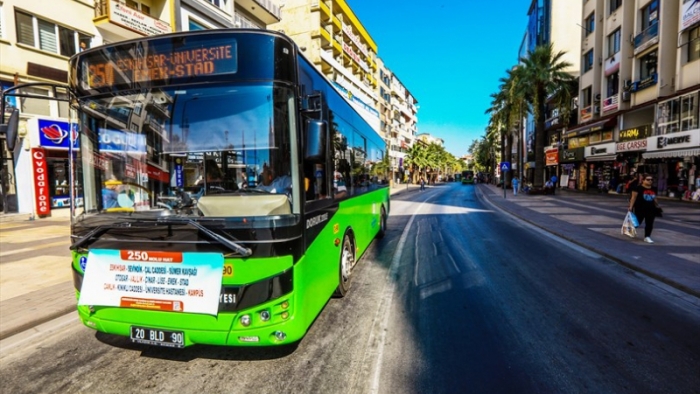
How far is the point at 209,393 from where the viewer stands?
118 inches

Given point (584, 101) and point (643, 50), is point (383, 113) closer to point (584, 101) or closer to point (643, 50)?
point (584, 101)

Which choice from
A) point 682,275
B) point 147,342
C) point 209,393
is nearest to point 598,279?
point 682,275

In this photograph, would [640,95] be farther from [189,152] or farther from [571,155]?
[189,152]

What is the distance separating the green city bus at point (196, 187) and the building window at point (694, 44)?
26.3 meters

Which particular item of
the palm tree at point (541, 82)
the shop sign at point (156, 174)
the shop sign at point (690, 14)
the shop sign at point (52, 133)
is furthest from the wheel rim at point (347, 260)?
the palm tree at point (541, 82)

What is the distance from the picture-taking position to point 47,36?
632 inches

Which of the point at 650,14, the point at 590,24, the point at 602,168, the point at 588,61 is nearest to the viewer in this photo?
the point at 650,14

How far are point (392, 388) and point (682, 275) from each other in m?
6.37

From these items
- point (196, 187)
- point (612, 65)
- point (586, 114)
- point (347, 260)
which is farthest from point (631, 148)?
point (196, 187)

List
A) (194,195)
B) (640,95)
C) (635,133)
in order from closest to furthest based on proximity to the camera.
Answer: (194,195) → (640,95) → (635,133)

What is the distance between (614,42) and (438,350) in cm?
3536

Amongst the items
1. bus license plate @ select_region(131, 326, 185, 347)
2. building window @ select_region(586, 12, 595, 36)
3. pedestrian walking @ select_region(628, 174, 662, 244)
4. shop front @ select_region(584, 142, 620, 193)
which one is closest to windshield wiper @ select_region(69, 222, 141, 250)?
bus license plate @ select_region(131, 326, 185, 347)

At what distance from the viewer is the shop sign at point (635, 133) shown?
23594 mm

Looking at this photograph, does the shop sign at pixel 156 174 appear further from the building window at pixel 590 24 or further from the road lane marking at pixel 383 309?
the building window at pixel 590 24
